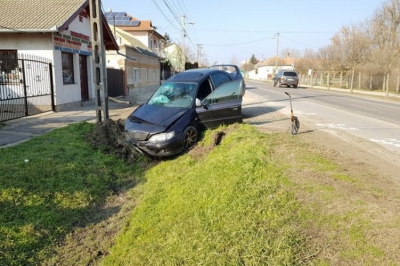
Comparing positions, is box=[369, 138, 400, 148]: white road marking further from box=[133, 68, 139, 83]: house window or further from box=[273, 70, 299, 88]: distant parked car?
box=[273, 70, 299, 88]: distant parked car

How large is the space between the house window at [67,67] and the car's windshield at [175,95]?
8201 mm

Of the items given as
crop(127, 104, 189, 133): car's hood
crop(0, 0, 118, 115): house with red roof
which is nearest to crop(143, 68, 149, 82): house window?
crop(0, 0, 118, 115): house with red roof

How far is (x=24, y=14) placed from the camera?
14508mm

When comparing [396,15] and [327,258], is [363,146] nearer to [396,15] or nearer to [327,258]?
[327,258]

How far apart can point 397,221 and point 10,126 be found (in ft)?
34.7

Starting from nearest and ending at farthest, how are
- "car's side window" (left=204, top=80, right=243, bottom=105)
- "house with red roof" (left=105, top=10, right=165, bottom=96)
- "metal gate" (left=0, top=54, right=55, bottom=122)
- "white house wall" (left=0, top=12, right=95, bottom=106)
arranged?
1. "car's side window" (left=204, top=80, right=243, bottom=105)
2. "metal gate" (left=0, top=54, right=55, bottom=122)
3. "white house wall" (left=0, top=12, right=95, bottom=106)
4. "house with red roof" (left=105, top=10, right=165, bottom=96)

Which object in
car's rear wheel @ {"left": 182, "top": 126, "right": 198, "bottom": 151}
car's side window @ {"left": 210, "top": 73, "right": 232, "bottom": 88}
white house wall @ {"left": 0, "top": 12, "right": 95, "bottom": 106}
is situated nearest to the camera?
car's rear wheel @ {"left": 182, "top": 126, "right": 198, "bottom": 151}

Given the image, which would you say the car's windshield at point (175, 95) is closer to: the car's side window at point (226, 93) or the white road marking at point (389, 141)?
the car's side window at point (226, 93)

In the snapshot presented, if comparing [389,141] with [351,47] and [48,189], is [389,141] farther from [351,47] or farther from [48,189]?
[351,47]

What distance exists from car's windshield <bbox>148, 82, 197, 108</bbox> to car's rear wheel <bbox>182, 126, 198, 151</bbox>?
2.20 ft

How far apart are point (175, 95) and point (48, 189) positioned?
168 inches

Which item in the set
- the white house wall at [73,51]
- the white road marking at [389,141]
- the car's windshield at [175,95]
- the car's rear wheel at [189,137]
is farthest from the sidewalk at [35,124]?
the white road marking at [389,141]

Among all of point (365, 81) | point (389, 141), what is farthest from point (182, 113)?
point (365, 81)

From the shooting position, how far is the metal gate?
43.3 ft
